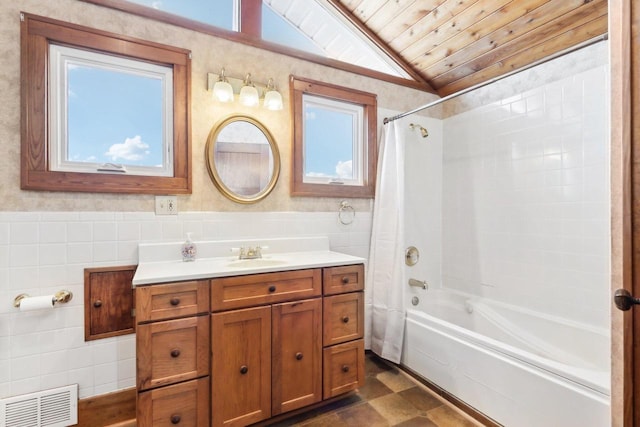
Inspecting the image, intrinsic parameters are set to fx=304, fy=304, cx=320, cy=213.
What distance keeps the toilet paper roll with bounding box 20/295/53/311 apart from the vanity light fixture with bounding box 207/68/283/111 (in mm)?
1400

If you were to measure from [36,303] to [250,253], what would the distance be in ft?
3.46

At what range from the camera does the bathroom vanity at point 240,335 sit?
4.58 feet

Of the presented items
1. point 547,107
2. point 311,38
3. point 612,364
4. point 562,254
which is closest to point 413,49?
point 311,38

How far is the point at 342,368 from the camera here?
184 cm

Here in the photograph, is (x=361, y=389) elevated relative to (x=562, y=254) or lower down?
lower down

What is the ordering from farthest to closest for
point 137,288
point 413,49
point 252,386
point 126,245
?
1. point 413,49
2. point 126,245
3. point 252,386
4. point 137,288

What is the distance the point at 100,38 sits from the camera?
1652 millimetres

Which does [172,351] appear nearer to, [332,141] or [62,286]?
[62,286]

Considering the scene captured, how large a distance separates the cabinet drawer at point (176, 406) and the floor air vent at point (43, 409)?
56 centimetres

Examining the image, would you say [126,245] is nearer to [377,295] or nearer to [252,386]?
[252,386]

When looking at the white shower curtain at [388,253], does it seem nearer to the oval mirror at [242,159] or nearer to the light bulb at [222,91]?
the oval mirror at [242,159]

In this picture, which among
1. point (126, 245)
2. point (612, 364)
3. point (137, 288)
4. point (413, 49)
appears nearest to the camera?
point (612, 364)

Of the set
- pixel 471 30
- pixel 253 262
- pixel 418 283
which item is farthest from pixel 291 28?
pixel 418 283

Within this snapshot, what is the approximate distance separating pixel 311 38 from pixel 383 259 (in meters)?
1.80
